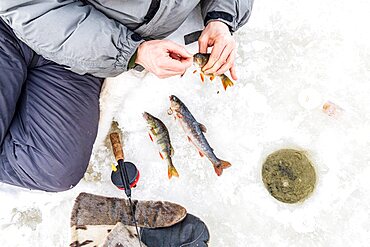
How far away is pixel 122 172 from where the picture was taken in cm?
236

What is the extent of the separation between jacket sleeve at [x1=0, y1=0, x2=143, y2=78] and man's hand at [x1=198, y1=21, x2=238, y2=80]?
38 centimetres

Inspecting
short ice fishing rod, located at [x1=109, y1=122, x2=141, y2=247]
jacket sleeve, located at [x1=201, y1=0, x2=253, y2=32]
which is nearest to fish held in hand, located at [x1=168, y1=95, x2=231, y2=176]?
short ice fishing rod, located at [x1=109, y1=122, x2=141, y2=247]

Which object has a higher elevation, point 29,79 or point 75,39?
point 75,39

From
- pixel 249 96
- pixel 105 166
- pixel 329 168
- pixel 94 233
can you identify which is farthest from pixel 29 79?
pixel 329 168

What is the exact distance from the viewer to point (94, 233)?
239 cm

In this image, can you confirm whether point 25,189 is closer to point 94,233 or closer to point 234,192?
point 94,233

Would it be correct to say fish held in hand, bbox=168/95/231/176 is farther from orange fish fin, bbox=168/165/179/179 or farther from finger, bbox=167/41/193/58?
finger, bbox=167/41/193/58

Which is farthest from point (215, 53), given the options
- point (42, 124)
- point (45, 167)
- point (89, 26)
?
point (45, 167)

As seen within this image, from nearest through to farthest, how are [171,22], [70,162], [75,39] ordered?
[75,39]
[171,22]
[70,162]

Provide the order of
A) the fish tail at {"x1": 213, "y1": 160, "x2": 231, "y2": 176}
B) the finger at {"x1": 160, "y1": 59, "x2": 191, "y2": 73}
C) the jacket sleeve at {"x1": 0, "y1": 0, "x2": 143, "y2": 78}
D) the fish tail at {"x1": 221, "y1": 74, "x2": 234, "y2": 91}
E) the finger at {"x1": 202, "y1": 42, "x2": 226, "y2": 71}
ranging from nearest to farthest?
the jacket sleeve at {"x1": 0, "y1": 0, "x2": 143, "y2": 78}, the finger at {"x1": 160, "y1": 59, "x2": 191, "y2": 73}, the finger at {"x1": 202, "y1": 42, "x2": 226, "y2": 71}, the fish tail at {"x1": 221, "y1": 74, "x2": 234, "y2": 91}, the fish tail at {"x1": 213, "y1": 160, "x2": 231, "y2": 176}

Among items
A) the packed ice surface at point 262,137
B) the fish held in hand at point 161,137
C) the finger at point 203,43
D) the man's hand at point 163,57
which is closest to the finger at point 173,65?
the man's hand at point 163,57

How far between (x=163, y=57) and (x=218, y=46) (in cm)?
33

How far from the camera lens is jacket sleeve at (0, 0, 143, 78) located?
1754 mm

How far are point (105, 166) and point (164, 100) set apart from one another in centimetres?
53
